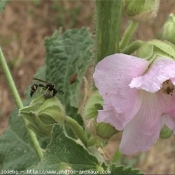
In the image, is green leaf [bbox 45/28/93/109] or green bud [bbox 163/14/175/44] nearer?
green bud [bbox 163/14/175/44]

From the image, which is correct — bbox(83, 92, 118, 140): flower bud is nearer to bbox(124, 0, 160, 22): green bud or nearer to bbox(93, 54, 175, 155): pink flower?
bbox(93, 54, 175, 155): pink flower

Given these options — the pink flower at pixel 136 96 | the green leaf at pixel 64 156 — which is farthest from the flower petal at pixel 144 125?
the green leaf at pixel 64 156

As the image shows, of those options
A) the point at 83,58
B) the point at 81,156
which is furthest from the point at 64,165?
the point at 83,58

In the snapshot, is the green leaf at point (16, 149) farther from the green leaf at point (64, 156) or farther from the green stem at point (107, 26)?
the green stem at point (107, 26)

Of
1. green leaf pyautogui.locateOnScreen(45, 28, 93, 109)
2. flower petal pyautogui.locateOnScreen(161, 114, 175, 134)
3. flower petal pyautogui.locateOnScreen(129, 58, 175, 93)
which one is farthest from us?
green leaf pyautogui.locateOnScreen(45, 28, 93, 109)

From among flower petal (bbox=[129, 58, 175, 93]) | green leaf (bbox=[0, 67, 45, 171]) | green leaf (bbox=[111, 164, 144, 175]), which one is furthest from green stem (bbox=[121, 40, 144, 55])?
green leaf (bbox=[0, 67, 45, 171])

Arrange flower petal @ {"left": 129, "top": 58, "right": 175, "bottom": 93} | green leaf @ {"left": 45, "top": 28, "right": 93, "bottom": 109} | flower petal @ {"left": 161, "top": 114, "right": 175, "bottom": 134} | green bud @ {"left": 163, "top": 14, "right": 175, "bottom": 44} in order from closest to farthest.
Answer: flower petal @ {"left": 129, "top": 58, "right": 175, "bottom": 93} < flower petal @ {"left": 161, "top": 114, "right": 175, "bottom": 134} < green bud @ {"left": 163, "top": 14, "right": 175, "bottom": 44} < green leaf @ {"left": 45, "top": 28, "right": 93, "bottom": 109}

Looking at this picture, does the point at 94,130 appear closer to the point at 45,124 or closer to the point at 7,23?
the point at 45,124
